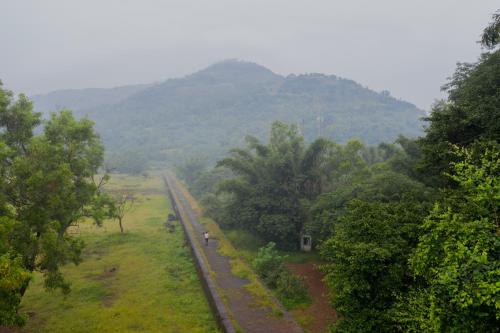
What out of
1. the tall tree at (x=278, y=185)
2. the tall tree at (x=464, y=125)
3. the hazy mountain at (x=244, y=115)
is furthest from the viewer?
the hazy mountain at (x=244, y=115)

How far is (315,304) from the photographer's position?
603 inches

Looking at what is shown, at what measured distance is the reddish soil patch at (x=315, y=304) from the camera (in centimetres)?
1342

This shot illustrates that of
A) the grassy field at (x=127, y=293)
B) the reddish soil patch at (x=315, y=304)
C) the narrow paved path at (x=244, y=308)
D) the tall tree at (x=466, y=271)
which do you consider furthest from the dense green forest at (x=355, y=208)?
the grassy field at (x=127, y=293)

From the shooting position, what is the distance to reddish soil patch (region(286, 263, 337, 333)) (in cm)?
1342

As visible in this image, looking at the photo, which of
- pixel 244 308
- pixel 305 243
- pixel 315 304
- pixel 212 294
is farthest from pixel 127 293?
pixel 305 243

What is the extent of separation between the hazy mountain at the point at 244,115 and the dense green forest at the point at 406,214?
7171 centimetres

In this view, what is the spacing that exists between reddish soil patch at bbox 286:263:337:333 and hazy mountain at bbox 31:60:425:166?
2993 inches

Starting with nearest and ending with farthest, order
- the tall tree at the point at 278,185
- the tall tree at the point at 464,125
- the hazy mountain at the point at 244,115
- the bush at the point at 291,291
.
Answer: the tall tree at the point at 464,125
the bush at the point at 291,291
the tall tree at the point at 278,185
the hazy mountain at the point at 244,115

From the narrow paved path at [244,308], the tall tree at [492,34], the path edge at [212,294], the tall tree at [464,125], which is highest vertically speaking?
the tall tree at [492,34]

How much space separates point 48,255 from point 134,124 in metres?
154

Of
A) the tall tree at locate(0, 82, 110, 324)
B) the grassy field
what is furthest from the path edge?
the tall tree at locate(0, 82, 110, 324)

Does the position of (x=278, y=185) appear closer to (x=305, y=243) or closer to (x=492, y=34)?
(x=305, y=243)

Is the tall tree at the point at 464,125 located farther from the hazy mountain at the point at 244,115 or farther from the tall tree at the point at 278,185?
the hazy mountain at the point at 244,115

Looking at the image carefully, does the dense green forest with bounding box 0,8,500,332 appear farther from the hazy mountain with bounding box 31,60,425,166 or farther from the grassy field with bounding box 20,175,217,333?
the hazy mountain with bounding box 31,60,425,166
